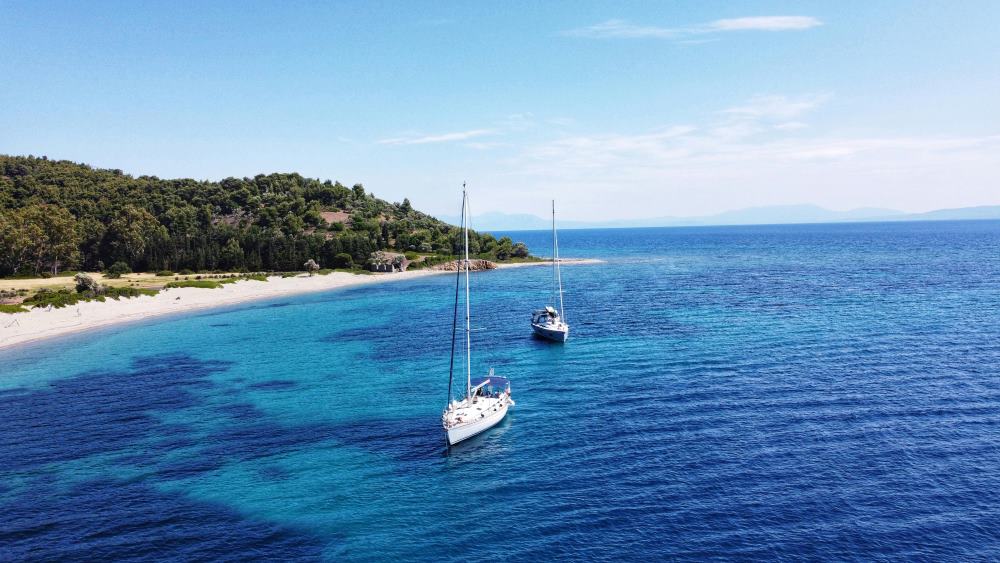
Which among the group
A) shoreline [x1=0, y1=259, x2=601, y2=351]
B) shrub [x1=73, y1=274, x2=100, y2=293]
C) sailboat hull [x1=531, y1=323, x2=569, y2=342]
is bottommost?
sailboat hull [x1=531, y1=323, x2=569, y2=342]

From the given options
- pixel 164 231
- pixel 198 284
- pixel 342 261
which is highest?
pixel 164 231

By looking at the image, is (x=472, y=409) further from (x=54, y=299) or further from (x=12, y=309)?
(x=54, y=299)

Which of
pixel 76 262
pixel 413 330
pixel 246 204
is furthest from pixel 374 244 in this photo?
pixel 413 330

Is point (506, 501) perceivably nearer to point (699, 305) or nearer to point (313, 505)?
point (313, 505)

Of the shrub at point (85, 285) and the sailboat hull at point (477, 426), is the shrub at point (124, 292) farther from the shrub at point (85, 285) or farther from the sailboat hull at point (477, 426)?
the sailboat hull at point (477, 426)

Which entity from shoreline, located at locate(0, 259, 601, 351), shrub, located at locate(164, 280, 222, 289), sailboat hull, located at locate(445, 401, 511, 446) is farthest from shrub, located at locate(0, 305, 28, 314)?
sailboat hull, located at locate(445, 401, 511, 446)

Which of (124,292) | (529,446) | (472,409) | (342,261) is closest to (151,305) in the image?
(124,292)

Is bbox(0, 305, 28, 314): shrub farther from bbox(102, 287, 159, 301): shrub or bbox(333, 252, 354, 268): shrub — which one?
bbox(333, 252, 354, 268): shrub
